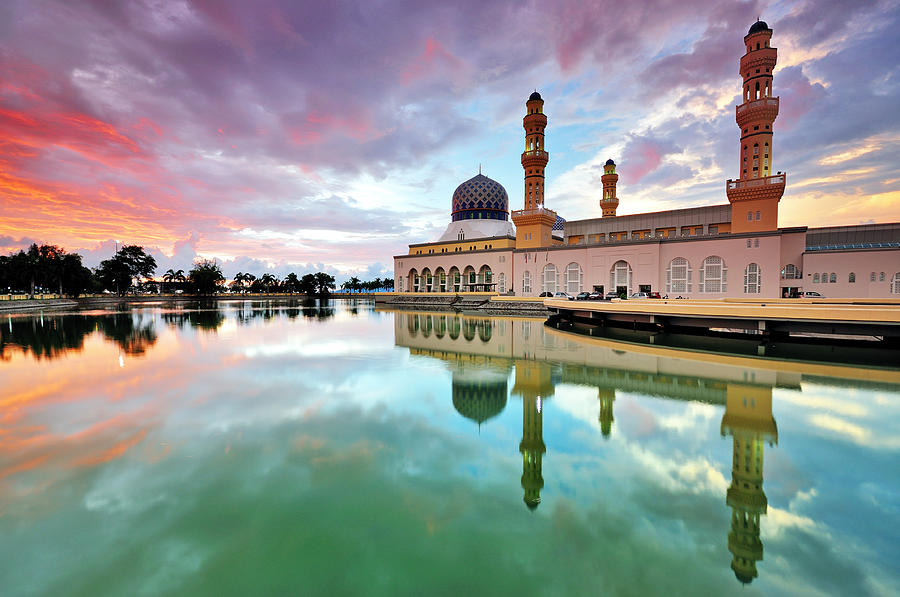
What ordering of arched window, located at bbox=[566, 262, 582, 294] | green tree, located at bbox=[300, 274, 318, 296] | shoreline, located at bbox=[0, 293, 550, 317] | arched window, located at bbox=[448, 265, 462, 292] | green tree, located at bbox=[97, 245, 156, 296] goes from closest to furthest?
shoreline, located at bbox=[0, 293, 550, 317], arched window, located at bbox=[566, 262, 582, 294], arched window, located at bbox=[448, 265, 462, 292], green tree, located at bbox=[97, 245, 156, 296], green tree, located at bbox=[300, 274, 318, 296]

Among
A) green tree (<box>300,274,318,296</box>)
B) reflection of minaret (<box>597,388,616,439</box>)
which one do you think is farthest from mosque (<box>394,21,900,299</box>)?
green tree (<box>300,274,318,296</box>)

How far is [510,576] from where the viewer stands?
325 cm

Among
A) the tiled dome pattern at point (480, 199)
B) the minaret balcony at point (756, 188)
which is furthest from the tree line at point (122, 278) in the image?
the minaret balcony at point (756, 188)

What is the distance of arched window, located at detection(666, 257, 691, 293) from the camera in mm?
36156

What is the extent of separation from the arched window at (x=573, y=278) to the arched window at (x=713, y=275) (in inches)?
447

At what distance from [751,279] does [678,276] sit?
552 centimetres

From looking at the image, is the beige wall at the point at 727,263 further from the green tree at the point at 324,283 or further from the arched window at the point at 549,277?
the green tree at the point at 324,283

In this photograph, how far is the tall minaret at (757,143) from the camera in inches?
1180

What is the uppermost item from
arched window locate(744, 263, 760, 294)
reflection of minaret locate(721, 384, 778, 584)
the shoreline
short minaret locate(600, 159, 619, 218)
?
short minaret locate(600, 159, 619, 218)

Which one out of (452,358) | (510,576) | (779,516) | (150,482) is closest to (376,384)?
(452,358)

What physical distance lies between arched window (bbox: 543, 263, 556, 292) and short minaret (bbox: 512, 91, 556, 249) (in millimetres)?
3454

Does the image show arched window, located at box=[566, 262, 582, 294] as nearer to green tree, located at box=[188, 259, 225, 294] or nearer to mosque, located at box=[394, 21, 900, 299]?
mosque, located at box=[394, 21, 900, 299]

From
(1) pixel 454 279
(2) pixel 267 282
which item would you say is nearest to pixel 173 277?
(2) pixel 267 282

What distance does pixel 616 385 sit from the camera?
9.60 meters
